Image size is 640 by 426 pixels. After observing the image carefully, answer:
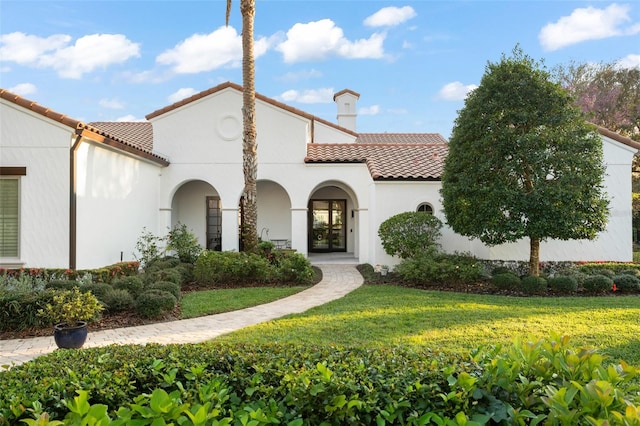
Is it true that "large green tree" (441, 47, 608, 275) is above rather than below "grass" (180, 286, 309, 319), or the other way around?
above

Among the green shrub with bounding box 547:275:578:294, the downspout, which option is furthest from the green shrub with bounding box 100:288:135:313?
the green shrub with bounding box 547:275:578:294

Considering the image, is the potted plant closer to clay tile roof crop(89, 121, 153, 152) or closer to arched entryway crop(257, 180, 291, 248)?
arched entryway crop(257, 180, 291, 248)

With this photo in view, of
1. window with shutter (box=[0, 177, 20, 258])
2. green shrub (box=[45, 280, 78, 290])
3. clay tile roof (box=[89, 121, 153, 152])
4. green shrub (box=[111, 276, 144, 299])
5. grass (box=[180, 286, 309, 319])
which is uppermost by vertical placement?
clay tile roof (box=[89, 121, 153, 152])

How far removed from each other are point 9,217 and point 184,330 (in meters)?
6.79

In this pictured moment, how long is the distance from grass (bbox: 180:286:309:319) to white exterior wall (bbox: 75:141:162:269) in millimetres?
3213

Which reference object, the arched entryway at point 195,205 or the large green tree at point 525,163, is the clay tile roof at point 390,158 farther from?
the arched entryway at point 195,205

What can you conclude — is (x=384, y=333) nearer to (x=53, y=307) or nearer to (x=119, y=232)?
(x=53, y=307)

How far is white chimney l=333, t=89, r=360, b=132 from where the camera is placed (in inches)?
1070

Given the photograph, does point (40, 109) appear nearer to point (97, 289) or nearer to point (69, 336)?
point (97, 289)

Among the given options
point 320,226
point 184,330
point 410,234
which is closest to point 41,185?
point 184,330

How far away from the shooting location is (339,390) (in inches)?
108

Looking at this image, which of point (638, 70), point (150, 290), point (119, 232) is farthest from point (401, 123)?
point (150, 290)

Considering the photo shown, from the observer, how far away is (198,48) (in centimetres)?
1731

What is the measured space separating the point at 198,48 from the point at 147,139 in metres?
5.50
